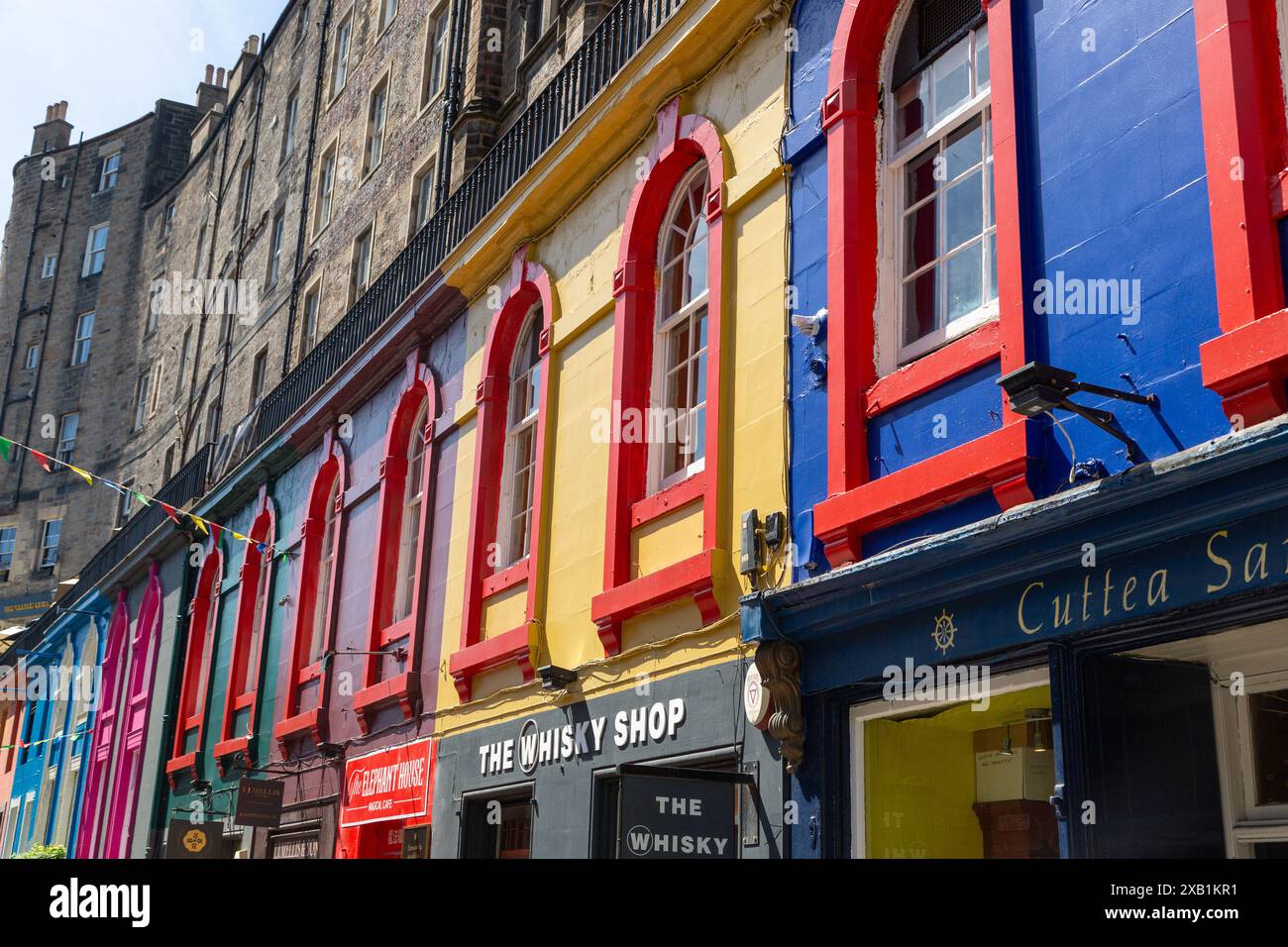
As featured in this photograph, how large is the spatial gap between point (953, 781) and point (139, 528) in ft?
78.0

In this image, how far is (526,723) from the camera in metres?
11.5

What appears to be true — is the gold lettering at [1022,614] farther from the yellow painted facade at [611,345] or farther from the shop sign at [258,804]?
the shop sign at [258,804]

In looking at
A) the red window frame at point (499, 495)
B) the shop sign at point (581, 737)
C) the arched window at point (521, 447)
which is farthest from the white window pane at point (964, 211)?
the arched window at point (521, 447)

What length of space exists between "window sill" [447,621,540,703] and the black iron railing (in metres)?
13.5

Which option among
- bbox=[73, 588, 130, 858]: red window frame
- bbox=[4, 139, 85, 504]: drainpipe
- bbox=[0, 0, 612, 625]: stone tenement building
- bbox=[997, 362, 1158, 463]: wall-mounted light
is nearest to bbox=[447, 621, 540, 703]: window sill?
bbox=[997, 362, 1158, 463]: wall-mounted light

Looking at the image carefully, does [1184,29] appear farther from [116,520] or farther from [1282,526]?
[116,520]

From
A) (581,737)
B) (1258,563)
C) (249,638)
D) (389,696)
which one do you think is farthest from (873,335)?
(249,638)

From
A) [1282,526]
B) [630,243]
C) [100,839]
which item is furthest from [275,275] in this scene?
[1282,526]

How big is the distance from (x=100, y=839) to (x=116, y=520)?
633 inches

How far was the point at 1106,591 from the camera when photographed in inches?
241

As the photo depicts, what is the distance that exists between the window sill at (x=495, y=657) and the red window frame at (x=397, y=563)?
3.44ft

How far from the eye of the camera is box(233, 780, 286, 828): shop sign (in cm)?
1616

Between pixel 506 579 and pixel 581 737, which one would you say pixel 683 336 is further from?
pixel 581 737

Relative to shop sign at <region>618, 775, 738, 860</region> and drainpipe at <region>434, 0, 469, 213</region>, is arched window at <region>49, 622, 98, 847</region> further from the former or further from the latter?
shop sign at <region>618, 775, 738, 860</region>
